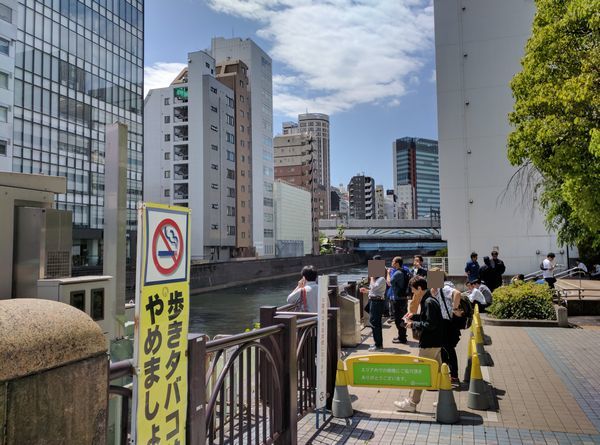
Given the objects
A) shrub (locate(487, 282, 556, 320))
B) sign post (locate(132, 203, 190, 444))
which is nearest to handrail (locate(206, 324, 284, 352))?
sign post (locate(132, 203, 190, 444))

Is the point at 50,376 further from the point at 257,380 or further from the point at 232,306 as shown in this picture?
the point at 232,306

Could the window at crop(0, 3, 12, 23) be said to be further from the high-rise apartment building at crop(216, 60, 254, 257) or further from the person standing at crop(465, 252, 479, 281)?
the person standing at crop(465, 252, 479, 281)

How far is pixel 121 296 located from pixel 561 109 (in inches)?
421

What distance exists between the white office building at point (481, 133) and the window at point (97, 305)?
1029 inches

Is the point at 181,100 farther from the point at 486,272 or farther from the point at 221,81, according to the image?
the point at 486,272

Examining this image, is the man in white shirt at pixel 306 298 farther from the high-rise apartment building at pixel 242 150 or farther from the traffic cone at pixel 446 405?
the high-rise apartment building at pixel 242 150

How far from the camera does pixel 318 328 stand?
588 cm

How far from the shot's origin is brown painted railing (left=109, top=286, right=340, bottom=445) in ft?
10.0

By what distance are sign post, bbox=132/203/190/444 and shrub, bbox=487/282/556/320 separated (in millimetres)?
13109

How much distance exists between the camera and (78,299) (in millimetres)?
4672

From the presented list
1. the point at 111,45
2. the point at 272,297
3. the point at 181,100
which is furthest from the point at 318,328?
the point at 181,100

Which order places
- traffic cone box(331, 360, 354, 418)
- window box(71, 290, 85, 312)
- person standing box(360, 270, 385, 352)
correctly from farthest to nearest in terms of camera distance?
person standing box(360, 270, 385, 352) < traffic cone box(331, 360, 354, 418) < window box(71, 290, 85, 312)

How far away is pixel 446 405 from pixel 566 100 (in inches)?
295

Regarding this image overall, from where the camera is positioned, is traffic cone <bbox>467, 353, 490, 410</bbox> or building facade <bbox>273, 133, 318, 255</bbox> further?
building facade <bbox>273, 133, 318, 255</bbox>
